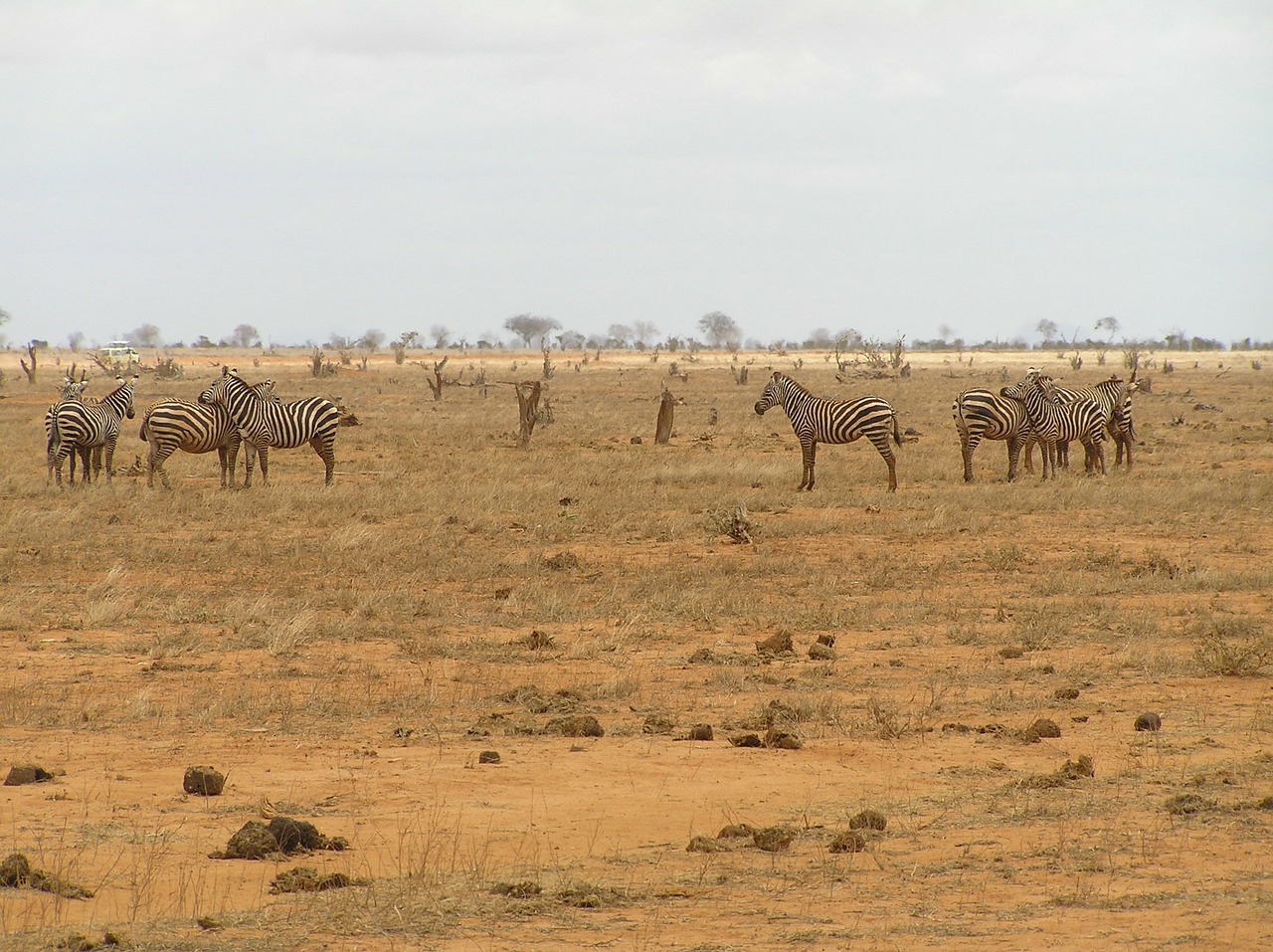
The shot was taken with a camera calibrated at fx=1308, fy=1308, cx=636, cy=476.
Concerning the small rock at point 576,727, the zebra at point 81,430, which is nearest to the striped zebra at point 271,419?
the zebra at point 81,430

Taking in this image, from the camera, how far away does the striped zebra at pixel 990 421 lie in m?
21.9

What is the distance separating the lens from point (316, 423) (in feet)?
71.7

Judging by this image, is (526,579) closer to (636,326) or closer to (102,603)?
(102,603)

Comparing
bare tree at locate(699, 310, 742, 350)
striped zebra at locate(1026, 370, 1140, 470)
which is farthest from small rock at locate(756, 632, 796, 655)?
bare tree at locate(699, 310, 742, 350)

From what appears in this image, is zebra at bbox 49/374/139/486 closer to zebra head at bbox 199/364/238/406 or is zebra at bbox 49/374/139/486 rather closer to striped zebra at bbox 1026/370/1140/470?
zebra head at bbox 199/364/238/406

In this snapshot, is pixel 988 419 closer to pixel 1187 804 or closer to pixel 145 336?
pixel 1187 804

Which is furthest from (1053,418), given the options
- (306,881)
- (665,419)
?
(306,881)

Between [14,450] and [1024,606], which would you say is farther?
[14,450]

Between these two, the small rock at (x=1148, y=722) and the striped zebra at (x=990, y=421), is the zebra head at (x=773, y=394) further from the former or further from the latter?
the small rock at (x=1148, y=722)

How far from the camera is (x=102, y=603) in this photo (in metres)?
11.8

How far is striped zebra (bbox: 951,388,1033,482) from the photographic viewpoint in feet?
71.8

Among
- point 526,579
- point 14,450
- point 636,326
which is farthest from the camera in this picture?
point 636,326

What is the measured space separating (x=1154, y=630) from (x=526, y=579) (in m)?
6.19

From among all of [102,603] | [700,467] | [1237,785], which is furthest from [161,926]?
[700,467]
